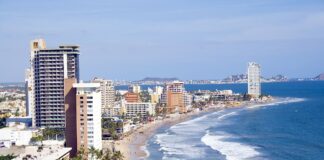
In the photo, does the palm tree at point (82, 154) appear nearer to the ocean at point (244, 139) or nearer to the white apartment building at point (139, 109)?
the ocean at point (244, 139)

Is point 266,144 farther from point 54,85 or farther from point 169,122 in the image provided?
point 169,122

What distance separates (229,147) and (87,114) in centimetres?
2106

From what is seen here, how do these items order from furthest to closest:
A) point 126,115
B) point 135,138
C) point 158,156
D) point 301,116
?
point 126,115 < point 301,116 < point 135,138 < point 158,156

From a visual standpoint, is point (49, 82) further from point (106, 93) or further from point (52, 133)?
point (106, 93)

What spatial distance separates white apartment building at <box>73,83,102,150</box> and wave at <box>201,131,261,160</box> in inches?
568

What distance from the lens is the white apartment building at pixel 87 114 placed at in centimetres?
5141

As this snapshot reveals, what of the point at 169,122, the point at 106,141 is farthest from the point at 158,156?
the point at 169,122

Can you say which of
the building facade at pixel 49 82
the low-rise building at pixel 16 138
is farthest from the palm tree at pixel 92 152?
the building facade at pixel 49 82

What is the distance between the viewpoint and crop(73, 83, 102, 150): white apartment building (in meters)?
51.4

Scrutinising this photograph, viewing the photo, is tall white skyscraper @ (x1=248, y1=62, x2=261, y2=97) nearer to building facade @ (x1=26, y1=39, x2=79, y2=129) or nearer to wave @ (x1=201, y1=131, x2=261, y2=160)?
wave @ (x1=201, y1=131, x2=261, y2=160)

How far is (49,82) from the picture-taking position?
73.4m

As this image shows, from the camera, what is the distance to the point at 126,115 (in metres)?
113

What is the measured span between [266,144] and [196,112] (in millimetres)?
64340

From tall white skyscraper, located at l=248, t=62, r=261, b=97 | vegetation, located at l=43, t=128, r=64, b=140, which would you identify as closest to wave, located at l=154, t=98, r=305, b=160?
vegetation, located at l=43, t=128, r=64, b=140
